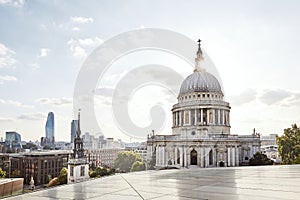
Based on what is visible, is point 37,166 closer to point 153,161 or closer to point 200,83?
point 153,161

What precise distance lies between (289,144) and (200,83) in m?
24.4

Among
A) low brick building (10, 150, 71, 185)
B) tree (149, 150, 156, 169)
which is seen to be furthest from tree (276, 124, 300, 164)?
low brick building (10, 150, 71, 185)

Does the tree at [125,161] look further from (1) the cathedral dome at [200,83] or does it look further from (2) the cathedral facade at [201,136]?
(1) the cathedral dome at [200,83]

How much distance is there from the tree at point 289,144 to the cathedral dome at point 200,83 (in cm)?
2069

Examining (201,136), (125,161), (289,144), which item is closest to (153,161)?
(201,136)

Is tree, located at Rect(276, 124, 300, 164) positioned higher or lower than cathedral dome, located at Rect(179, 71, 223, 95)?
lower

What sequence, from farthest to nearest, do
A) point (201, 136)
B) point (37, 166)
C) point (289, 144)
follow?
1. point (37, 166)
2. point (201, 136)
3. point (289, 144)

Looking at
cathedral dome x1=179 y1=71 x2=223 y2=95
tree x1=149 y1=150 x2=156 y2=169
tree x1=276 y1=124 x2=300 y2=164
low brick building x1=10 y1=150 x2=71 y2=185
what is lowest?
low brick building x1=10 y1=150 x2=71 y2=185

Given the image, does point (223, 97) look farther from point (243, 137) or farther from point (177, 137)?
point (177, 137)

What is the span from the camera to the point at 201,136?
186 feet

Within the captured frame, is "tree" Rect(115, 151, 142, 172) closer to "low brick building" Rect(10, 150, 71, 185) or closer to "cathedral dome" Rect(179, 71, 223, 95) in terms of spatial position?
"low brick building" Rect(10, 150, 71, 185)

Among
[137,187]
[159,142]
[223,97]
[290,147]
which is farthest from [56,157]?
[137,187]

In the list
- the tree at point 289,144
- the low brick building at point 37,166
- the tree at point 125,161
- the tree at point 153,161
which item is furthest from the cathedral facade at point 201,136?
the low brick building at point 37,166

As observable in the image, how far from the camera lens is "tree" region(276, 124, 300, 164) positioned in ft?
160
